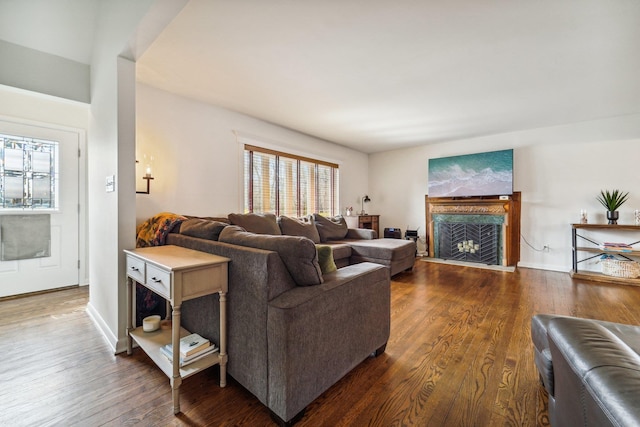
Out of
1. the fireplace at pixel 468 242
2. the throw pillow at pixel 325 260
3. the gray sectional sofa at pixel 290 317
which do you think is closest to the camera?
the gray sectional sofa at pixel 290 317

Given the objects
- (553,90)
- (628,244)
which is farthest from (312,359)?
(628,244)

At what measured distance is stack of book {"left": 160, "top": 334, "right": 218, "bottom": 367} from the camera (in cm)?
147

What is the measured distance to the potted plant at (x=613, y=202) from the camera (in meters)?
3.84

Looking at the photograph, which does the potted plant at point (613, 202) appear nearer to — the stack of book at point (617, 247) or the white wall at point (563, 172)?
the white wall at point (563, 172)

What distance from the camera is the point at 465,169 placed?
5.06m

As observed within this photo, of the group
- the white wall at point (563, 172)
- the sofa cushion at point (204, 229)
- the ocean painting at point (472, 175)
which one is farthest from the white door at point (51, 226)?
the white wall at point (563, 172)

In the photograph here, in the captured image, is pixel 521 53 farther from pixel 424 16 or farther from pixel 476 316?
pixel 476 316

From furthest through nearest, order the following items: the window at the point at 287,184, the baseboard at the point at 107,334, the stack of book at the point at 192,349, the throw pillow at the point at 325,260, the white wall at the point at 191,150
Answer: the window at the point at 287,184 < the white wall at the point at 191,150 < the baseboard at the point at 107,334 < the throw pillow at the point at 325,260 < the stack of book at the point at 192,349

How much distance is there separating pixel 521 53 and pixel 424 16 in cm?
113

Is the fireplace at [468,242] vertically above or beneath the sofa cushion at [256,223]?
beneath

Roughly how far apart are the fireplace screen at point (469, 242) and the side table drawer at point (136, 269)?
5098 millimetres

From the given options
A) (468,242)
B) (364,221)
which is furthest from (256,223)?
(468,242)

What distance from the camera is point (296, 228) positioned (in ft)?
13.0

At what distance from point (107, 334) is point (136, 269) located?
809mm
